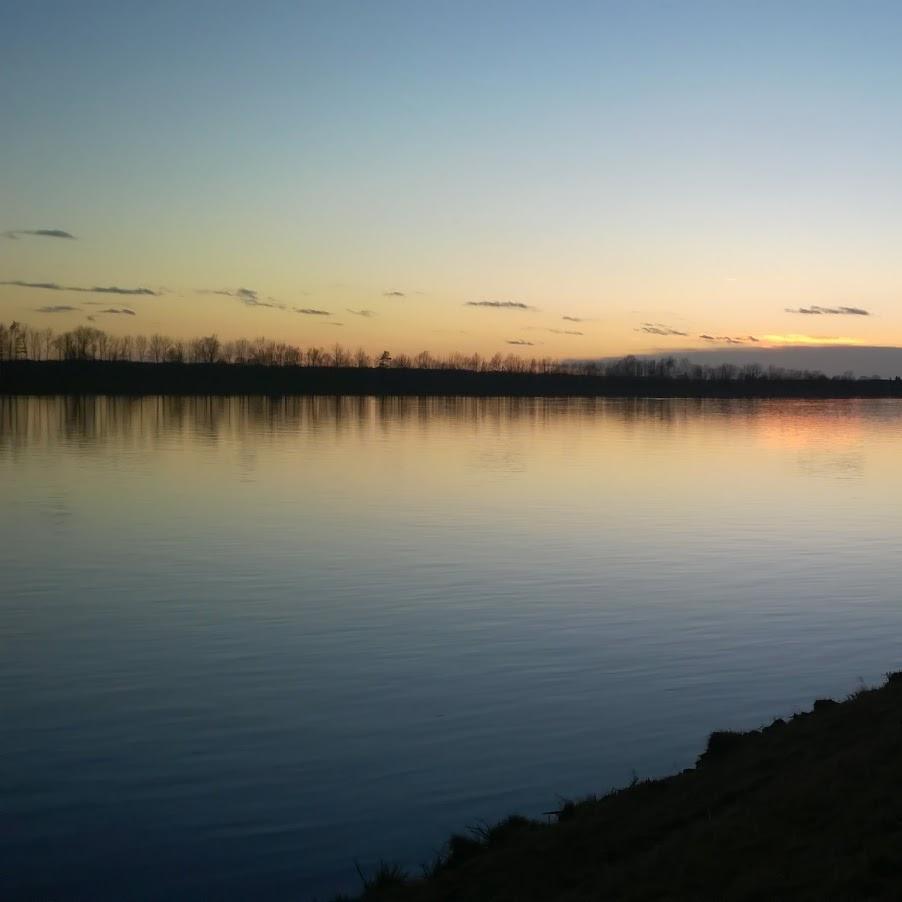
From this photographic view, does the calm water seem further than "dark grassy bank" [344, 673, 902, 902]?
Yes

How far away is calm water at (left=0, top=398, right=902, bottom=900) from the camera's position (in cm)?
779

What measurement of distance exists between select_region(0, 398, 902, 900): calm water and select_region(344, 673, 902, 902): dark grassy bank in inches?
28.2

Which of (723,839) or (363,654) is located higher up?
(723,839)

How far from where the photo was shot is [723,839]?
248 inches

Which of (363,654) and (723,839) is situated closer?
(723,839)

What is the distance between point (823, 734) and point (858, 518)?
791 inches

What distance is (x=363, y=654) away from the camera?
12.8 meters

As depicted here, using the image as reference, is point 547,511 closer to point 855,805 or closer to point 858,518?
point 858,518

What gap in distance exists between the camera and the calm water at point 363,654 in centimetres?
779

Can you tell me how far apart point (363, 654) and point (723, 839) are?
7064 mm

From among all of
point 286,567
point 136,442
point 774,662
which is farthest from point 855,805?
point 136,442

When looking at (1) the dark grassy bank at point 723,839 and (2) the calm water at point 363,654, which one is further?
(2) the calm water at point 363,654

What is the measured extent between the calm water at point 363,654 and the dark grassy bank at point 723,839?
2.35ft

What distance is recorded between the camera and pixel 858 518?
2706 centimetres
